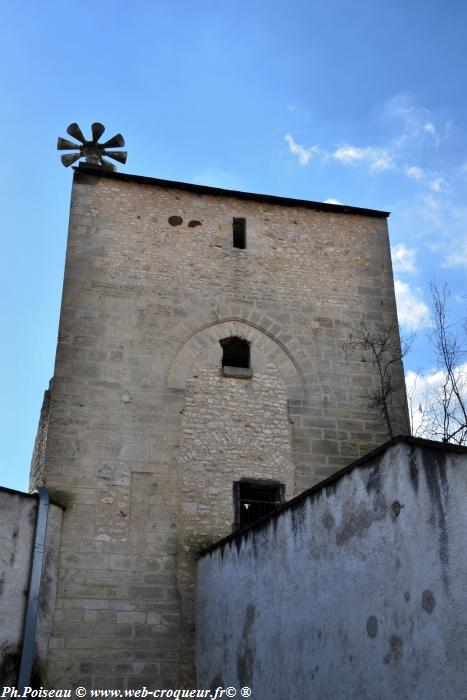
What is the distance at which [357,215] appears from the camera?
1304 centimetres

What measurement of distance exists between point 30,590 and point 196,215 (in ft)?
21.4

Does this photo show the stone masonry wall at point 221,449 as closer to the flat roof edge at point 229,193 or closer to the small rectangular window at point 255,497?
the small rectangular window at point 255,497

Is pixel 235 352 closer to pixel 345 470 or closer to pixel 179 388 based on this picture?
pixel 179 388

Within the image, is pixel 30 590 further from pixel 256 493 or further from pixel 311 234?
pixel 311 234

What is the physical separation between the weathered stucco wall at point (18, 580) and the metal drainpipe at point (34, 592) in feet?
0.17

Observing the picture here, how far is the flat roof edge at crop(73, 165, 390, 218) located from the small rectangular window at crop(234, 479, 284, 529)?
506cm

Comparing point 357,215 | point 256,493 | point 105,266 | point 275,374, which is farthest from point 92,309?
point 357,215

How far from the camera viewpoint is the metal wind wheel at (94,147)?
1297 centimetres

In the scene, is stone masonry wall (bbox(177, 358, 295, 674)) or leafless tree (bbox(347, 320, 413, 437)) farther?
leafless tree (bbox(347, 320, 413, 437))

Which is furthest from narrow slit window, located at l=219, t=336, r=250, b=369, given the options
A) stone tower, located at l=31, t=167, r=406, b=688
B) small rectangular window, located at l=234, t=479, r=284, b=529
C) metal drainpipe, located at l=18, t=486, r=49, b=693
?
metal drainpipe, located at l=18, t=486, r=49, b=693

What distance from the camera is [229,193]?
1245 centimetres

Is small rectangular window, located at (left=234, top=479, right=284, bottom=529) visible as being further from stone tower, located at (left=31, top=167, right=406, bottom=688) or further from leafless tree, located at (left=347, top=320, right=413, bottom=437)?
leafless tree, located at (left=347, top=320, right=413, bottom=437)

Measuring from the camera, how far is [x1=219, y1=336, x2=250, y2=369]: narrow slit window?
1131 cm

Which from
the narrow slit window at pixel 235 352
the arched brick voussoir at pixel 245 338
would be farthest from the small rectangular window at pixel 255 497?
the narrow slit window at pixel 235 352
